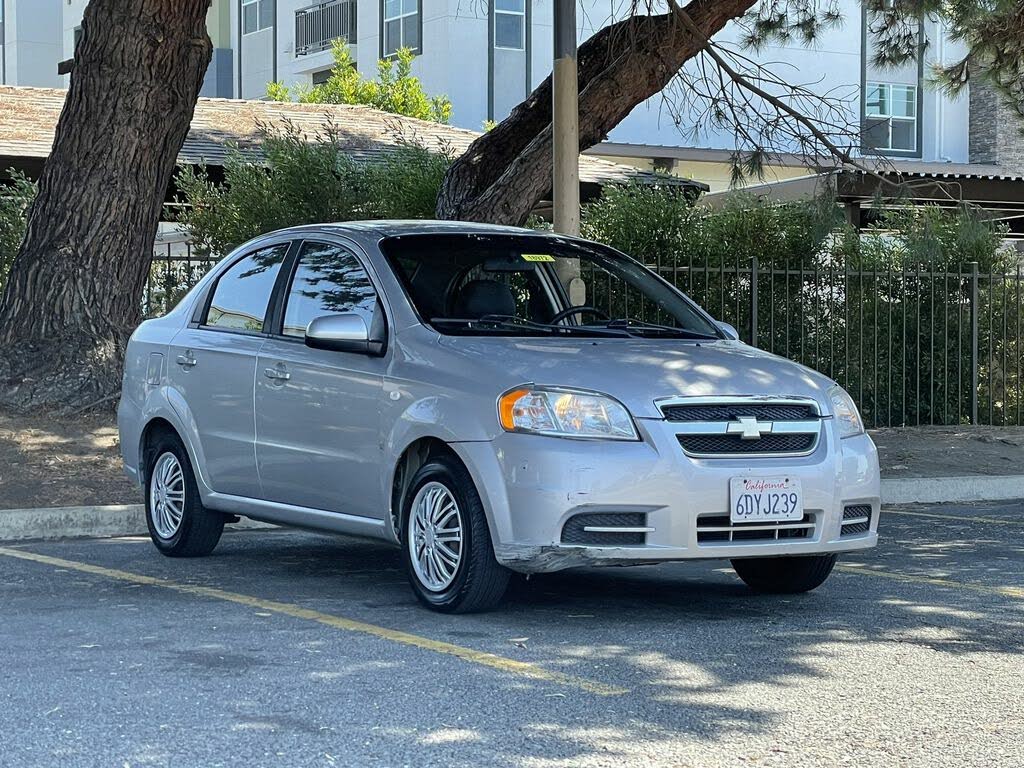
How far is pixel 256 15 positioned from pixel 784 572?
39789mm

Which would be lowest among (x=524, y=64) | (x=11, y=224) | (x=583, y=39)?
(x=11, y=224)

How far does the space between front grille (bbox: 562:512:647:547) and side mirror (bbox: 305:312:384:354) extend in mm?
1384

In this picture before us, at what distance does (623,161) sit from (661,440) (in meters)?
28.4

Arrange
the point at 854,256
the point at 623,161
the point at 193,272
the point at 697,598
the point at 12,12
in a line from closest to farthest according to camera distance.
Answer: the point at 697,598, the point at 193,272, the point at 854,256, the point at 623,161, the point at 12,12

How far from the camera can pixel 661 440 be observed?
6785mm

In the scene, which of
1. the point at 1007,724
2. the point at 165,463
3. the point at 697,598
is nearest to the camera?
the point at 1007,724

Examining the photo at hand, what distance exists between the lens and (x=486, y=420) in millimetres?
6879

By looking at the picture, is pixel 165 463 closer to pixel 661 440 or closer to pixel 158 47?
pixel 661 440

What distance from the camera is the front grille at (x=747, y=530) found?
6.85 metres

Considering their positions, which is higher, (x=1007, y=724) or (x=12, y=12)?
(x=12, y=12)

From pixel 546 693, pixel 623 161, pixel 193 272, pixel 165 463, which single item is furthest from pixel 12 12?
pixel 546 693

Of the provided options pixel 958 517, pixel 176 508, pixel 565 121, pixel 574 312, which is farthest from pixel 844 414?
pixel 565 121

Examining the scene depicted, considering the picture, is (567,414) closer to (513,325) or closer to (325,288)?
(513,325)

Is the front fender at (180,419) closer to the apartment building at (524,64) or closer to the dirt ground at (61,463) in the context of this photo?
the dirt ground at (61,463)
